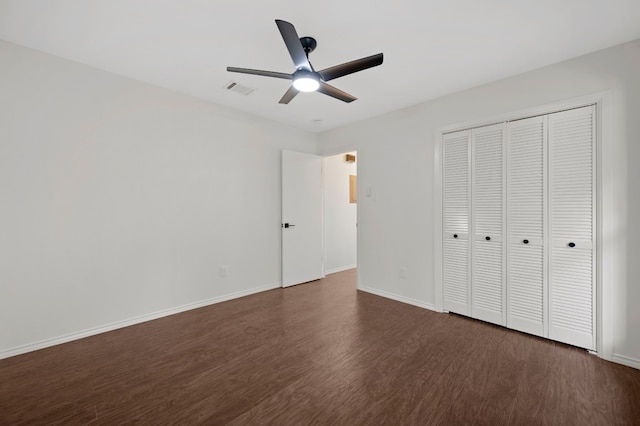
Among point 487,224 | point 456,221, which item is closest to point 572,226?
point 487,224

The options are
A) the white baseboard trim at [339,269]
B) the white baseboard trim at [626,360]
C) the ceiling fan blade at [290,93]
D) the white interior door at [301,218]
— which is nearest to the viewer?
the white baseboard trim at [626,360]

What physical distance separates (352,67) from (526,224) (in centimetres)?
222

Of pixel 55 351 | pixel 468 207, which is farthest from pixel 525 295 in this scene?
pixel 55 351

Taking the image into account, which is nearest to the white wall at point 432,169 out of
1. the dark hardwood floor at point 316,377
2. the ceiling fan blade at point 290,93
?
the dark hardwood floor at point 316,377

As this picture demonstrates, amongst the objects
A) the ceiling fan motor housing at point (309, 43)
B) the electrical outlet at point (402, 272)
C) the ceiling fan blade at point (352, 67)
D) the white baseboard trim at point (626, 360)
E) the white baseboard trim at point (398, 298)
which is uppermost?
the ceiling fan motor housing at point (309, 43)

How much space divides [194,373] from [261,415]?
73 centimetres

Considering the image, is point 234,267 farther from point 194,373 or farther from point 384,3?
point 384,3

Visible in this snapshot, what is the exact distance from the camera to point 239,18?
196cm

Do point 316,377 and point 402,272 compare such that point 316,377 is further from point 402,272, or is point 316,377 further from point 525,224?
point 525,224

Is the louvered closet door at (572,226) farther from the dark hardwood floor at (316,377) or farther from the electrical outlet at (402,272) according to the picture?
the electrical outlet at (402,272)

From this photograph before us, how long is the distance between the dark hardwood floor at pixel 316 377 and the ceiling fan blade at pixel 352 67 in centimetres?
223

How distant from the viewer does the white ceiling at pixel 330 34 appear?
185cm

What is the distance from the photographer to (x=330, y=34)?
212 cm

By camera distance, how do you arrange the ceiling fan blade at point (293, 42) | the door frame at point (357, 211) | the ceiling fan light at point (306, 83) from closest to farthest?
the ceiling fan blade at point (293, 42)
the ceiling fan light at point (306, 83)
the door frame at point (357, 211)
